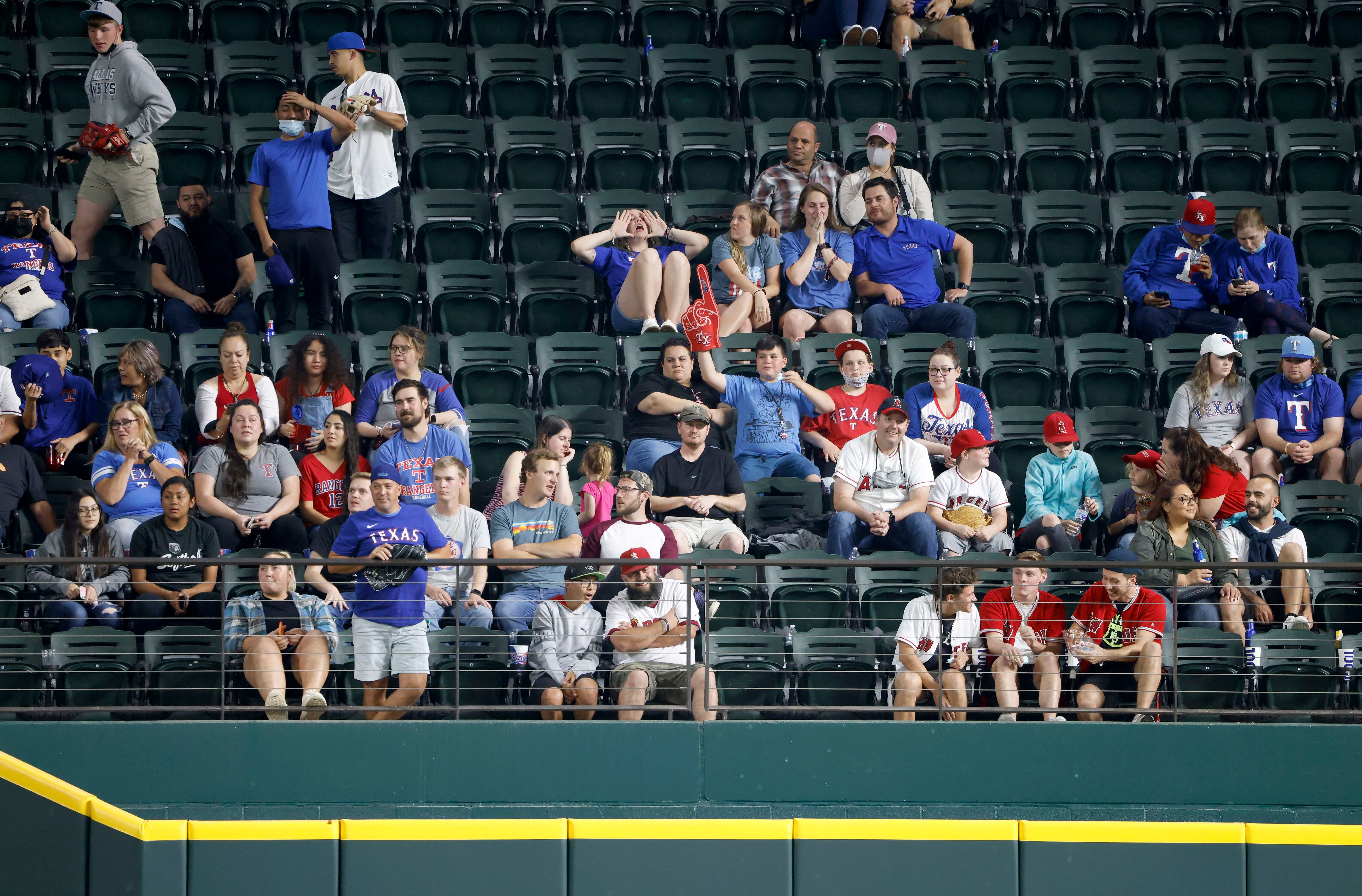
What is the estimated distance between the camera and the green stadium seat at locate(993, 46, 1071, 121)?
13.3 m

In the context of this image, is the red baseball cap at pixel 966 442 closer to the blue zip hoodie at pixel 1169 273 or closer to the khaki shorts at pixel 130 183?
the blue zip hoodie at pixel 1169 273

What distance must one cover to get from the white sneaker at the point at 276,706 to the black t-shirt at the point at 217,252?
13.1ft

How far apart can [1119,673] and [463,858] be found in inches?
150

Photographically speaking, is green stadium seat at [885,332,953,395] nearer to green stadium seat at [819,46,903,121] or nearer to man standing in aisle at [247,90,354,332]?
green stadium seat at [819,46,903,121]

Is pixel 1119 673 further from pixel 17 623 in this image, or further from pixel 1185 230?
pixel 17 623

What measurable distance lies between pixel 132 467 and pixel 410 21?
18.6 feet

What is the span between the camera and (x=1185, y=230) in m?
11.6

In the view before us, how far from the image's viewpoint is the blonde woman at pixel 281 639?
8344 mm

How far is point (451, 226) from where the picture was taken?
11.8 meters

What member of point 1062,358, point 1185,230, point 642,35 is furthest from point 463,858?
point 642,35

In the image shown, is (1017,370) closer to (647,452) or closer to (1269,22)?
(647,452)

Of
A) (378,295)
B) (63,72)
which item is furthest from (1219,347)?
(63,72)

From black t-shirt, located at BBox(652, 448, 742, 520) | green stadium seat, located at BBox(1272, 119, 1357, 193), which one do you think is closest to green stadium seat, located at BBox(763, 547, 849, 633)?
black t-shirt, located at BBox(652, 448, 742, 520)

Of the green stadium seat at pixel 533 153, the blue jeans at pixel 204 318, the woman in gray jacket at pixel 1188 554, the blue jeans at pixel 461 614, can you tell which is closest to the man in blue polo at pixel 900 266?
the green stadium seat at pixel 533 153
